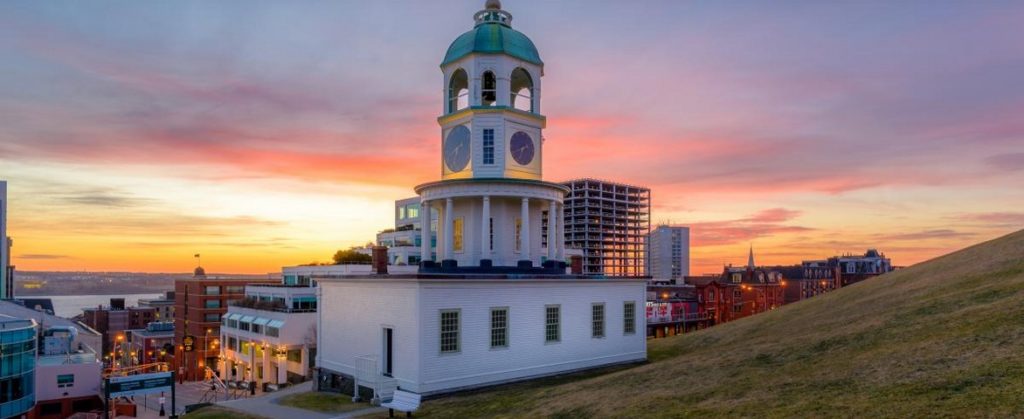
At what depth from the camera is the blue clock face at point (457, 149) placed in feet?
112

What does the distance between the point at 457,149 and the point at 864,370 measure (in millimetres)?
23078

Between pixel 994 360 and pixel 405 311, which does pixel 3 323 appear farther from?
pixel 994 360

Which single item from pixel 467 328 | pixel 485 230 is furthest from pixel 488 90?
pixel 467 328

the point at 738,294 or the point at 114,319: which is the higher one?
the point at 738,294

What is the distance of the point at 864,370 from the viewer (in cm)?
1662

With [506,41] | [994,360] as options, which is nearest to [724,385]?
[994,360]

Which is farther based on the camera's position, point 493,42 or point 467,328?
point 493,42

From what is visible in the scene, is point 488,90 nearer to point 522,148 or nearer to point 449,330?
point 522,148

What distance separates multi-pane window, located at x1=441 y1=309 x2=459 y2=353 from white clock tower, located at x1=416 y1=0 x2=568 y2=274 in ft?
19.8

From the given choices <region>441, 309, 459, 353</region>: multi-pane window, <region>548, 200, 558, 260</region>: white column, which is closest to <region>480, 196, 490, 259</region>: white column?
<region>548, 200, 558, 260</region>: white column

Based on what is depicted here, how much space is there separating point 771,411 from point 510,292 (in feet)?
49.5

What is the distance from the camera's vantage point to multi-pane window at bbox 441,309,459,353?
2608cm

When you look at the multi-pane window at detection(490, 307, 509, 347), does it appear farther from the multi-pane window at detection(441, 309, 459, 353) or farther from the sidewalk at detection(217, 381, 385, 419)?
the sidewalk at detection(217, 381, 385, 419)

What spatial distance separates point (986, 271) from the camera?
2619cm
